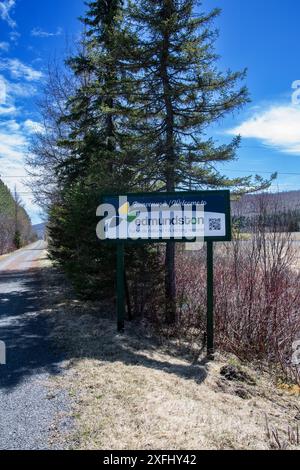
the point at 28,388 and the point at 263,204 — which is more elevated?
the point at 263,204

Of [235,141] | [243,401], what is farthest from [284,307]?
[235,141]

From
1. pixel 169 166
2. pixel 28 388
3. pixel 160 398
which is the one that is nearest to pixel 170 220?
pixel 169 166

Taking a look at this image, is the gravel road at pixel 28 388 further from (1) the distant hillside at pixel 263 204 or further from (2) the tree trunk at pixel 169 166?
(1) the distant hillside at pixel 263 204

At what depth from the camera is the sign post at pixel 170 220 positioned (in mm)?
6730

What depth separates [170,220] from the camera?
7035 mm

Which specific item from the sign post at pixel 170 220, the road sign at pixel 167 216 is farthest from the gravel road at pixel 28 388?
the road sign at pixel 167 216

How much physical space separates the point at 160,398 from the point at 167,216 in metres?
3.42

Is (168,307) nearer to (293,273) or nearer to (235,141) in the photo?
(293,273)

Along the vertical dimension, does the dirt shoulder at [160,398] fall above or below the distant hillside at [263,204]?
below

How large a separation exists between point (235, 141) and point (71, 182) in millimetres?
6781

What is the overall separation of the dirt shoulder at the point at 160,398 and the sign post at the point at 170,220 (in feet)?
2.90

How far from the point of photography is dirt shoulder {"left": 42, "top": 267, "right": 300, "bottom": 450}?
360 cm

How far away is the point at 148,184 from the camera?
9.38 m

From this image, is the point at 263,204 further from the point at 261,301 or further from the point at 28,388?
the point at 28,388
